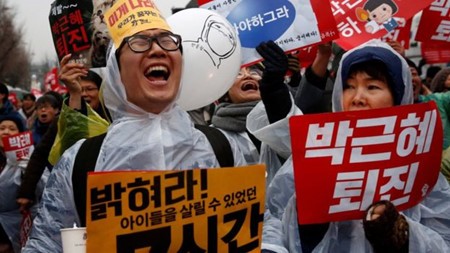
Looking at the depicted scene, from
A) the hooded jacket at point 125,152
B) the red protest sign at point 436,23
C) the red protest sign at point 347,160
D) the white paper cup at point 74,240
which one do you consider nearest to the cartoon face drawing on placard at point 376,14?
the red protest sign at point 436,23

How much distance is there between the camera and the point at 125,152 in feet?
7.47

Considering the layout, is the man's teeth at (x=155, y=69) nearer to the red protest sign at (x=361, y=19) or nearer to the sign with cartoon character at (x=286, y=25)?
the sign with cartoon character at (x=286, y=25)

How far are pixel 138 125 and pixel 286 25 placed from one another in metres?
1.32

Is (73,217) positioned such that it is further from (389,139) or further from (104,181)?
(389,139)

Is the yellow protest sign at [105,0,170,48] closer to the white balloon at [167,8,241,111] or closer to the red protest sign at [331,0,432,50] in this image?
the white balloon at [167,8,241,111]

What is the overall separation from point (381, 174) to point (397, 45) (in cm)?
242

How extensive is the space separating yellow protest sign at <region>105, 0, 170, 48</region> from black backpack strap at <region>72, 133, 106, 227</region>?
386 mm

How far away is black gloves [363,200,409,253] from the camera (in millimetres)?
2043

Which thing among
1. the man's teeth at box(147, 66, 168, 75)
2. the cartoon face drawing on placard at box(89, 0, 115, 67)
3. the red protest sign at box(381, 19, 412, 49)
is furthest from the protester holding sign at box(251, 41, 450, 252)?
the red protest sign at box(381, 19, 412, 49)

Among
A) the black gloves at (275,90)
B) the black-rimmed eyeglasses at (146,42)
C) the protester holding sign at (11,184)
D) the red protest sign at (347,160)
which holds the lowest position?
the protester holding sign at (11,184)

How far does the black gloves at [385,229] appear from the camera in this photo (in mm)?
2043

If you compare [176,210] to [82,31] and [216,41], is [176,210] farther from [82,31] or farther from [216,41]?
[82,31]

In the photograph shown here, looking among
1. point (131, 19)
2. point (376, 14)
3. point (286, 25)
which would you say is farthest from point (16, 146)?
point (131, 19)

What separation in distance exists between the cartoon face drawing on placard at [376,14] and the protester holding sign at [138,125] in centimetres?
180
